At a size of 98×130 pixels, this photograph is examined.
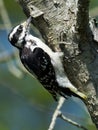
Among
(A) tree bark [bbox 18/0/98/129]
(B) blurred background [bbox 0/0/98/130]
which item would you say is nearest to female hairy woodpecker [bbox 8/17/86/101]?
(B) blurred background [bbox 0/0/98/130]

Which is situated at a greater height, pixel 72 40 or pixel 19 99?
pixel 19 99

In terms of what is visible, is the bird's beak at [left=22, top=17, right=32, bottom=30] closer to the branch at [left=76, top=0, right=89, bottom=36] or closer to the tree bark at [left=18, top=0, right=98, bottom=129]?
the tree bark at [left=18, top=0, right=98, bottom=129]

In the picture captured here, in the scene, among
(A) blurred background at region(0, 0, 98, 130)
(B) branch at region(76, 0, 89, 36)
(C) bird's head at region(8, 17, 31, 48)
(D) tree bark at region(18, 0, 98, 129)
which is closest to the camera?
(B) branch at region(76, 0, 89, 36)

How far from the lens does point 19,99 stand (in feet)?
33.2

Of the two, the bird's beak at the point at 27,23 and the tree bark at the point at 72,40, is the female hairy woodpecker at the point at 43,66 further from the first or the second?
the tree bark at the point at 72,40

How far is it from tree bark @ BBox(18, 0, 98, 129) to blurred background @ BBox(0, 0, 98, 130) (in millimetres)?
1096

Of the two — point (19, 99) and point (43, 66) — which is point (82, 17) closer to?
point (43, 66)

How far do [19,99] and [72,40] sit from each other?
6055 mm

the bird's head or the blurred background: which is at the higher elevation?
the bird's head

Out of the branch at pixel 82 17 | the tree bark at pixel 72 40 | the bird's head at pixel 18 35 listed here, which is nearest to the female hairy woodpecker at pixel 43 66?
the bird's head at pixel 18 35

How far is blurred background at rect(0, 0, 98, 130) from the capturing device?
6.07m

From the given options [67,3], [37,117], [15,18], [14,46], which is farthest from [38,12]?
[37,117]

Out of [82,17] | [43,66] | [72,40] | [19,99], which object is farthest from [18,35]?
[19,99]

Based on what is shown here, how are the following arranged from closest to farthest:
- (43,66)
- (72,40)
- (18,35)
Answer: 1. (72,40)
2. (43,66)
3. (18,35)
